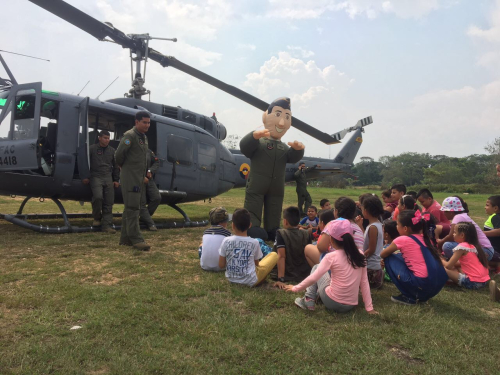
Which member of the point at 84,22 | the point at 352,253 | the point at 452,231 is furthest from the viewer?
the point at 84,22

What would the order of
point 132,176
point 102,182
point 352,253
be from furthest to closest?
1. point 102,182
2. point 132,176
3. point 352,253

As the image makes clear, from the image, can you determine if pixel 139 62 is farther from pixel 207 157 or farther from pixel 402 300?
pixel 402 300

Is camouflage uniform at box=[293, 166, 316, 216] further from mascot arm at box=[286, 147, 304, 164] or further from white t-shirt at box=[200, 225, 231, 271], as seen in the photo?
white t-shirt at box=[200, 225, 231, 271]

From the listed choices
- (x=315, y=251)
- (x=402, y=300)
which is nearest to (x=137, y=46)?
(x=315, y=251)

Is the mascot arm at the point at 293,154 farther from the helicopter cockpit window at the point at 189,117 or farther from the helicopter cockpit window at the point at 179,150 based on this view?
the helicopter cockpit window at the point at 189,117

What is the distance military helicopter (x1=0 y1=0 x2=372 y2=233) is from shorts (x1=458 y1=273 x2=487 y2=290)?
534 centimetres

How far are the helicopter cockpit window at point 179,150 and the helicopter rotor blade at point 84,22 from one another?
8.42 ft

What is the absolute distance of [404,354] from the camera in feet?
7.80

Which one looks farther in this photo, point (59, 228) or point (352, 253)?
point (59, 228)

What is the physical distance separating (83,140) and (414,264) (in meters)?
5.73

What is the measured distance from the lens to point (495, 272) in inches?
189

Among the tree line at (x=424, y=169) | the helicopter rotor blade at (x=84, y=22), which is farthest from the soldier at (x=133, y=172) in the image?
the tree line at (x=424, y=169)

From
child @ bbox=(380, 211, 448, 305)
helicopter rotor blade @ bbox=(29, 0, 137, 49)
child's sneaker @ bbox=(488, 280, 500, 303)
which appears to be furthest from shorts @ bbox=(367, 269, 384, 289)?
helicopter rotor blade @ bbox=(29, 0, 137, 49)

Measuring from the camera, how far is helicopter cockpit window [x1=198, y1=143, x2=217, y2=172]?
8200 mm
